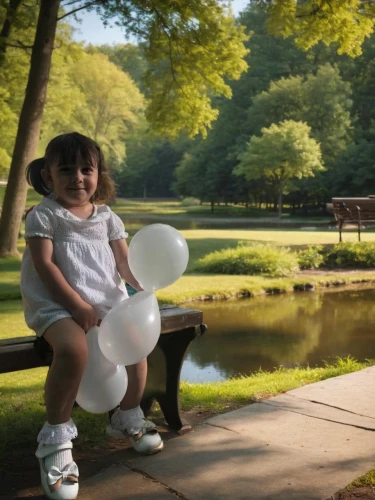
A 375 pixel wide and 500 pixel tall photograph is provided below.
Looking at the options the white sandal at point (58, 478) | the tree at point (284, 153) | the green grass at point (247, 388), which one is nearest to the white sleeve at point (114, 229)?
the white sandal at point (58, 478)

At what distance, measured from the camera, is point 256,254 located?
12.6m

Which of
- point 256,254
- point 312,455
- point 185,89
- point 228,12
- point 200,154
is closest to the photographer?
point 312,455

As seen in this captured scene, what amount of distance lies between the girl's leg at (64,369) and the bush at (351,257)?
1100 cm

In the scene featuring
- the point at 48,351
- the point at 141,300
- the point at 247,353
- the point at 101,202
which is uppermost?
the point at 101,202

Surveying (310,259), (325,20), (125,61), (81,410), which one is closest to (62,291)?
(81,410)

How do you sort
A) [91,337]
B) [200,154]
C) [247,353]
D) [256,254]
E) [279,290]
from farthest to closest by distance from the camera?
1. [200,154]
2. [256,254]
3. [279,290]
4. [247,353]
5. [91,337]

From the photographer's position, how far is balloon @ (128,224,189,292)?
9.37 feet

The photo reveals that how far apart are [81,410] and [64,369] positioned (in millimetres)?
1310

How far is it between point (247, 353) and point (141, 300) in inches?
161

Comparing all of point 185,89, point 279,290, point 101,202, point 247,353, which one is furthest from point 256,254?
point 101,202

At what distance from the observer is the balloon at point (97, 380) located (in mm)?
2748

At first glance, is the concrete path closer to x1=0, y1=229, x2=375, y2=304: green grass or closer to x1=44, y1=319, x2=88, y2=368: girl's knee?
x1=44, y1=319, x2=88, y2=368: girl's knee

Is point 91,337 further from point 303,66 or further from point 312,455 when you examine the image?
point 303,66

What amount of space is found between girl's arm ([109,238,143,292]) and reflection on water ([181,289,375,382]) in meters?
2.81
